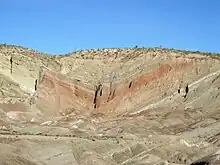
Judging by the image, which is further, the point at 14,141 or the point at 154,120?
the point at 154,120

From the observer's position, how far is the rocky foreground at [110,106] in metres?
38.7

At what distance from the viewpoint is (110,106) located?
60938 mm

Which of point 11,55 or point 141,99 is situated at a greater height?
point 11,55

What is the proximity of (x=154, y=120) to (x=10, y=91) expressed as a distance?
15.5m

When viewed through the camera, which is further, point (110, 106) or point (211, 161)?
point (110, 106)

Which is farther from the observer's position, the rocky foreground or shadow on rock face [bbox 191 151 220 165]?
the rocky foreground

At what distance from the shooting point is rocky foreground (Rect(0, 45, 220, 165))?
38.7m

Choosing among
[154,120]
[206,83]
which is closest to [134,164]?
[154,120]

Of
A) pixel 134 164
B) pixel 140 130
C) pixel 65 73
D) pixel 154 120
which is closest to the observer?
pixel 134 164

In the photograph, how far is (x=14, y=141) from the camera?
3756 centimetres

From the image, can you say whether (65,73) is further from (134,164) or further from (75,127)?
(134,164)

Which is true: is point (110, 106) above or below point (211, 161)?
above

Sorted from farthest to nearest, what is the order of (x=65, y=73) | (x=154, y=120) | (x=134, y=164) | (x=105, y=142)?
(x=65, y=73), (x=154, y=120), (x=105, y=142), (x=134, y=164)

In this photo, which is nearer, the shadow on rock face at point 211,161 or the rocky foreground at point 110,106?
the shadow on rock face at point 211,161
